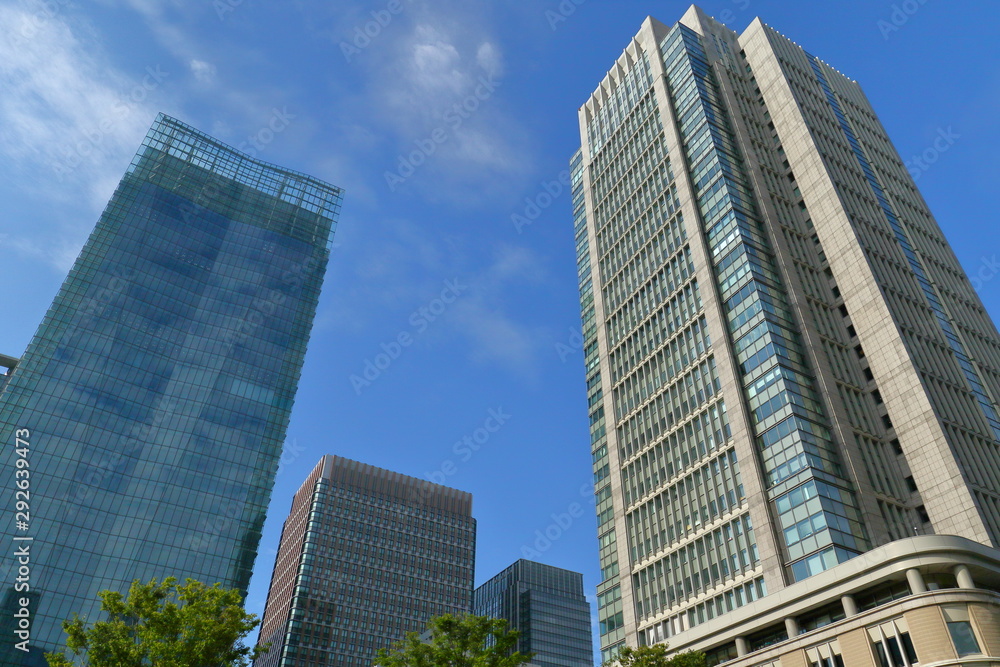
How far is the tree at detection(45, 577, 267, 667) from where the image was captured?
97.8ft

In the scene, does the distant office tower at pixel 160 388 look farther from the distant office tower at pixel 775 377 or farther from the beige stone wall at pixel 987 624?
the beige stone wall at pixel 987 624

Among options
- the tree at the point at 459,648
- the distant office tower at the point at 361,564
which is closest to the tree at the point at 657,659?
the tree at the point at 459,648

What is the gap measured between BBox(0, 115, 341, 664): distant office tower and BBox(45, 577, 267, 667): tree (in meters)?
63.4

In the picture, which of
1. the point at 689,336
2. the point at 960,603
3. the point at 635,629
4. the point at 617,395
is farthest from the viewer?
the point at 617,395

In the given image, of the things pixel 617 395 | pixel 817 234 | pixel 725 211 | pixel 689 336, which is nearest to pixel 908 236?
pixel 817 234

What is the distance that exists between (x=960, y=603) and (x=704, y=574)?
1935cm

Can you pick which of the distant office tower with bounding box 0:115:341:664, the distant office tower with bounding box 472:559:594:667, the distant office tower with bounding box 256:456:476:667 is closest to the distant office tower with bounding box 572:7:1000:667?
the distant office tower with bounding box 0:115:341:664

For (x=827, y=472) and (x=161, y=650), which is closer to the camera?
(x=161, y=650)

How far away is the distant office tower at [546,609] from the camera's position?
172375 mm

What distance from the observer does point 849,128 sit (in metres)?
85.6

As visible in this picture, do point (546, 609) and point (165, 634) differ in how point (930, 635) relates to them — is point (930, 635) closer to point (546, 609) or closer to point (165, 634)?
point (165, 634)

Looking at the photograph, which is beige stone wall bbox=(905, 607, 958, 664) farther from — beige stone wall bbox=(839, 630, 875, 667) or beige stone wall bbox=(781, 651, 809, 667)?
beige stone wall bbox=(781, 651, 809, 667)

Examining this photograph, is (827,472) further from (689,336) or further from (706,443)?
(689,336)

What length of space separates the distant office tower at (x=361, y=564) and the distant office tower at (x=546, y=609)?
1799 centimetres
